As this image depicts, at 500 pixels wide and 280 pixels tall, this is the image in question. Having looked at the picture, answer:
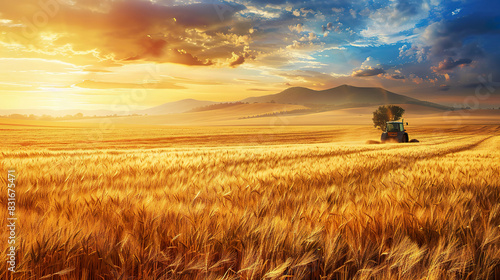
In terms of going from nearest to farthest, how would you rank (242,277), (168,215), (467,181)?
(242,277)
(168,215)
(467,181)

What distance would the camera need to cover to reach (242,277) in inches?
53.4

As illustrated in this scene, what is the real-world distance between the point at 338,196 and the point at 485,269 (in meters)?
1.53

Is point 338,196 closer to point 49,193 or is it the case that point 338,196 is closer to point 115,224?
point 115,224

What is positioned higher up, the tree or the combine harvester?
the tree

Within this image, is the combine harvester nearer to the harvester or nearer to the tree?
the harvester

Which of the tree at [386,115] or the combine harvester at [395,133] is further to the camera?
the tree at [386,115]

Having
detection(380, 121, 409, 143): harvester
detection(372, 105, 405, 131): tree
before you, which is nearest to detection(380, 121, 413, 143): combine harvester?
detection(380, 121, 409, 143): harvester

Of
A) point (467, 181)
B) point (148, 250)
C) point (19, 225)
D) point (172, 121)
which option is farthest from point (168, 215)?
point (172, 121)

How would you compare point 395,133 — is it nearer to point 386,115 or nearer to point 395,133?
point 395,133

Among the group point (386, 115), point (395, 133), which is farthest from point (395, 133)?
point (386, 115)

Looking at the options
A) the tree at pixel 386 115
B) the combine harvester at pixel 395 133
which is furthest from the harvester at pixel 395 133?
the tree at pixel 386 115

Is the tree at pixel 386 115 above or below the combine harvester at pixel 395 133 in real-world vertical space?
above

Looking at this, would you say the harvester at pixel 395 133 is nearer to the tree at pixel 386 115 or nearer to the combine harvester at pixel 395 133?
the combine harvester at pixel 395 133

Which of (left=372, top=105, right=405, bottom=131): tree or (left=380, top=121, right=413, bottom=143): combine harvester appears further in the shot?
(left=372, top=105, right=405, bottom=131): tree
